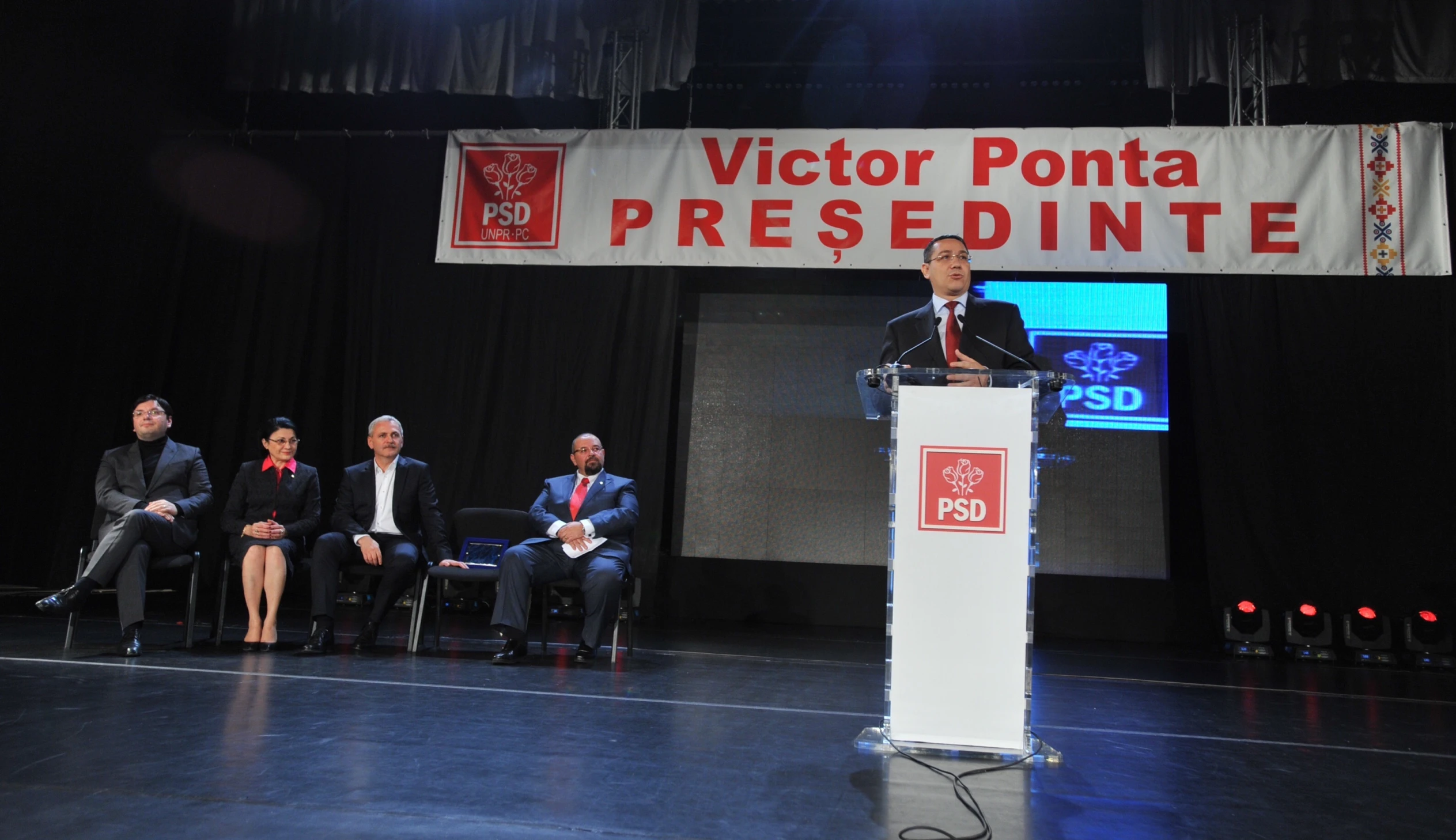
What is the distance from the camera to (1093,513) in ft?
18.3

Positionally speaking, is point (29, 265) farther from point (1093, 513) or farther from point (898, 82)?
point (1093, 513)

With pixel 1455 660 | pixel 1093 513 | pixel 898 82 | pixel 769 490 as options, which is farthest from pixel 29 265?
pixel 1455 660

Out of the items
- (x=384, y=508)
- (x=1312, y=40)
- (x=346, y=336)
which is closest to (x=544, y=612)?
(x=384, y=508)

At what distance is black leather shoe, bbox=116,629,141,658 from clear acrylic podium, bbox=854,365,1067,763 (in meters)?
2.95

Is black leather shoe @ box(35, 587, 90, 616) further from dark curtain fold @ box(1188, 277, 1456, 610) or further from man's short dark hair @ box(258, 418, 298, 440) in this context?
dark curtain fold @ box(1188, 277, 1456, 610)

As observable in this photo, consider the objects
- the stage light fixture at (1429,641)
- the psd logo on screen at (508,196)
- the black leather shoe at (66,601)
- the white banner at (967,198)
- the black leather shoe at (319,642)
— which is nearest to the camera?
the black leather shoe at (66,601)

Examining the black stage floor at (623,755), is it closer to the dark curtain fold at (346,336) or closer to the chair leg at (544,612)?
the chair leg at (544,612)

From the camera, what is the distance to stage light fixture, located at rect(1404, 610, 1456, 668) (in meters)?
5.01

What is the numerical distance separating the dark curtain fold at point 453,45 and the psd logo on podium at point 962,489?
156 inches

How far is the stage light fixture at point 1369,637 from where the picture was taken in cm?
508

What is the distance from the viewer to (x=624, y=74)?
19.1 ft

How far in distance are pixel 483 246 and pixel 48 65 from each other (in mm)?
2340

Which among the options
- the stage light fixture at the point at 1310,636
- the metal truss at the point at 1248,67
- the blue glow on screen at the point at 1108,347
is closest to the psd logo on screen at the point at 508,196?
the blue glow on screen at the point at 1108,347

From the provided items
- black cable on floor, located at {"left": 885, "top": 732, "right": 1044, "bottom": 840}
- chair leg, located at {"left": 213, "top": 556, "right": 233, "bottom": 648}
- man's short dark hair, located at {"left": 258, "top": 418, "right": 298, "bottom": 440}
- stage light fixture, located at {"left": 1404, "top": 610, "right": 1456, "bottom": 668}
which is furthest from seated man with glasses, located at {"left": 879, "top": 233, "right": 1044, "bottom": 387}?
stage light fixture, located at {"left": 1404, "top": 610, "right": 1456, "bottom": 668}
